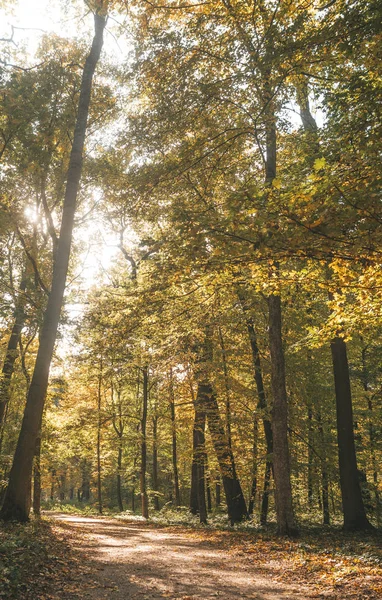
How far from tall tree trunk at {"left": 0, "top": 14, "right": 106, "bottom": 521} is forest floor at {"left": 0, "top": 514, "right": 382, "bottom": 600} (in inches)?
28.1

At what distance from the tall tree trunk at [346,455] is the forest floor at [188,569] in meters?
1.33

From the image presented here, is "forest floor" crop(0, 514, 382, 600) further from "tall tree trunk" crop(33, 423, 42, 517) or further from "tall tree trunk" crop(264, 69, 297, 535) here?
"tall tree trunk" crop(33, 423, 42, 517)

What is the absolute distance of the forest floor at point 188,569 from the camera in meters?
5.25

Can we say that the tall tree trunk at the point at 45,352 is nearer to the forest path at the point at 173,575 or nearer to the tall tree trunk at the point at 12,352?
the forest path at the point at 173,575

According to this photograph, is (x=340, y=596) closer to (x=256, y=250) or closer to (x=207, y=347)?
(x=256, y=250)

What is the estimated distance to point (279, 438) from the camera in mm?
9844

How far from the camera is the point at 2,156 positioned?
12117mm

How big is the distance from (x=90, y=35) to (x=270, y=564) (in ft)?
51.9

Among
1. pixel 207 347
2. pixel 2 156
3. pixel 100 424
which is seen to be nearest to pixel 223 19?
pixel 2 156

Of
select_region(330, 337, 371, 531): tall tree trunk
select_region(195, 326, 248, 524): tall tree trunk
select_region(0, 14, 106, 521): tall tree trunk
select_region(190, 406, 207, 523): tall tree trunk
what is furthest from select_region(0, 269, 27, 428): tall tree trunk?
select_region(330, 337, 371, 531): tall tree trunk

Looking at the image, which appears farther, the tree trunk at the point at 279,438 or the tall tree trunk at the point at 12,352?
the tall tree trunk at the point at 12,352

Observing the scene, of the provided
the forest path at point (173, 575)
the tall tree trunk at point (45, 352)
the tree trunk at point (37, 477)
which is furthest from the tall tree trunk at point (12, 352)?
the forest path at point (173, 575)

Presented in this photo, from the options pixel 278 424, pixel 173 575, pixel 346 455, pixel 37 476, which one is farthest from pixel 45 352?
pixel 346 455

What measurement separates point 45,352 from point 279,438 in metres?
6.19
